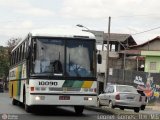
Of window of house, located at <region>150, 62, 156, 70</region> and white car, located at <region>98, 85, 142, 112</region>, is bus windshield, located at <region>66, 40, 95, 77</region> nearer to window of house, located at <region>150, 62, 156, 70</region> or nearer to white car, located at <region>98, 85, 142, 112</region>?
white car, located at <region>98, 85, 142, 112</region>

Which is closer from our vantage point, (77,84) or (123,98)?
(77,84)

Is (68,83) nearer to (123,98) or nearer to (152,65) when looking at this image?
(123,98)

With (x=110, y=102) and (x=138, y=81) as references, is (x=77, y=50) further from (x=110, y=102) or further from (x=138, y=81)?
(x=138, y=81)

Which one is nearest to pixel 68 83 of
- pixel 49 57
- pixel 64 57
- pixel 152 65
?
pixel 64 57

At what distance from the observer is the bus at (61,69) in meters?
18.8

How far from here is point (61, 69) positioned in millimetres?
18906

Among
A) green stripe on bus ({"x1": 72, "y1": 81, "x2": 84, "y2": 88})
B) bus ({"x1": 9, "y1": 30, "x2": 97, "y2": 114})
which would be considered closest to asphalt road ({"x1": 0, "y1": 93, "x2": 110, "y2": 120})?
bus ({"x1": 9, "y1": 30, "x2": 97, "y2": 114})

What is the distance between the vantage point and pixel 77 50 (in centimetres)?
1914

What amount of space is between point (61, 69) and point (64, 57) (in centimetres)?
47

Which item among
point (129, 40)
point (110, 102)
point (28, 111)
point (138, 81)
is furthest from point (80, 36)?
point (129, 40)

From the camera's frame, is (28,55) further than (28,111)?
No

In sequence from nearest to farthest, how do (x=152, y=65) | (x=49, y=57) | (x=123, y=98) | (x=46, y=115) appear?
(x=49, y=57), (x=46, y=115), (x=123, y=98), (x=152, y=65)

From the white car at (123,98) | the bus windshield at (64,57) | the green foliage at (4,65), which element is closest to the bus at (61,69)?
the bus windshield at (64,57)

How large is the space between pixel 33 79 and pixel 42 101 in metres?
0.89
